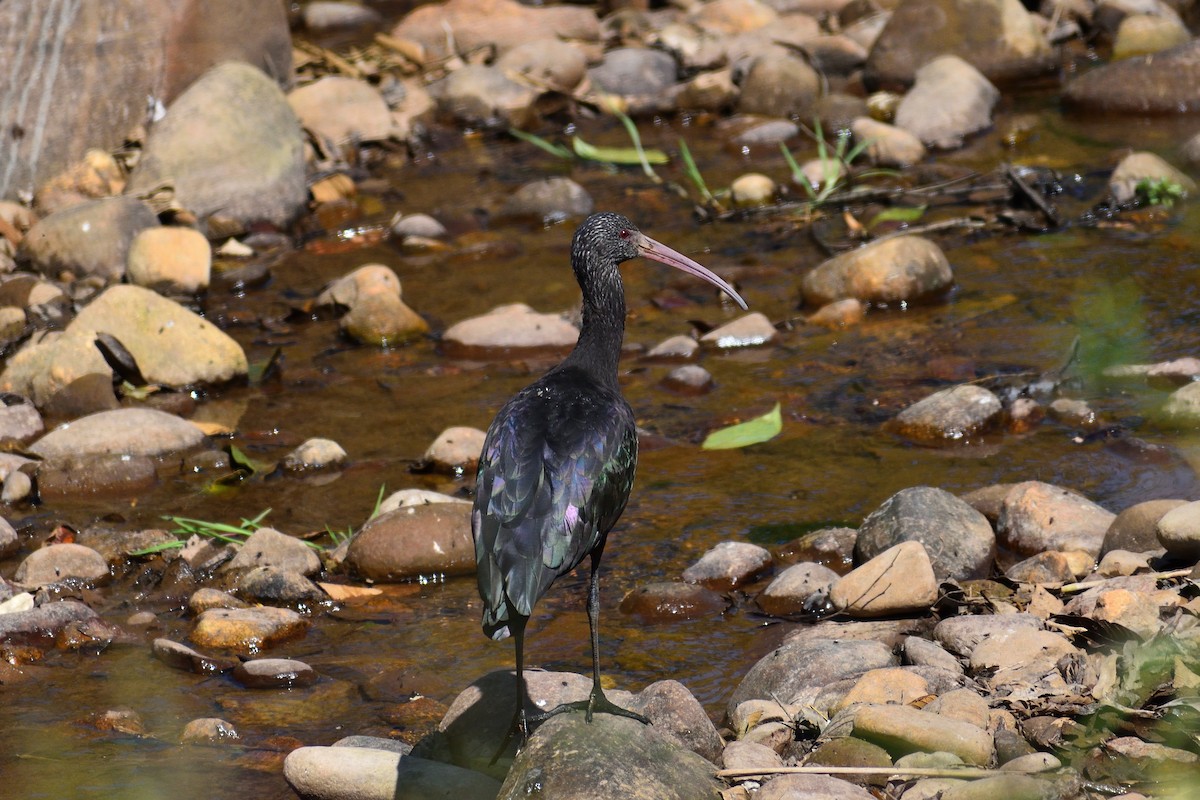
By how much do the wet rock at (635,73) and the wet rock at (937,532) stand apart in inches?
351

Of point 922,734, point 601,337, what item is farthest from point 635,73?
point 922,734

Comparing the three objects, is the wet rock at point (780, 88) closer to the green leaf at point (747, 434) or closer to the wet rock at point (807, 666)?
the green leaf at point (747, 434)

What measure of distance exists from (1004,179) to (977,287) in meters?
1.85

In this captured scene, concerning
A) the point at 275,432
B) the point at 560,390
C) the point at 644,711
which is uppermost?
the point at 560,390

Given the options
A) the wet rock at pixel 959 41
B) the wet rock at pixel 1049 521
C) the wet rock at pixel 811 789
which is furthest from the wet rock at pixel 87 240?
the wet rock at pixel 811 789

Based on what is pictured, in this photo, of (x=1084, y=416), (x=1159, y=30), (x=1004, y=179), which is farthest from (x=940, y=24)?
(x=1084, y=416)

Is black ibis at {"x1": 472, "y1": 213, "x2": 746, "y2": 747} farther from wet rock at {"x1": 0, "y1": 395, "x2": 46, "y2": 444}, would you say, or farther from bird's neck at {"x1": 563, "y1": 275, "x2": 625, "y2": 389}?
wet rock at {"x1": 0, "y1": 395, "x2": 46, "y2": 444}

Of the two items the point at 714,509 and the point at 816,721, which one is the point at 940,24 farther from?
the point at 816,721

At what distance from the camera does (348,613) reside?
655 cm

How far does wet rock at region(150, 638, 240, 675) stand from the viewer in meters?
5.99

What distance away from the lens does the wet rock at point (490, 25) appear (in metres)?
16.0

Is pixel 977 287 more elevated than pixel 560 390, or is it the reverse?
pixel 560 390

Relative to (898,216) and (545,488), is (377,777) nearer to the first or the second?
(545,488)

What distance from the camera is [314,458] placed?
26.3 ft
